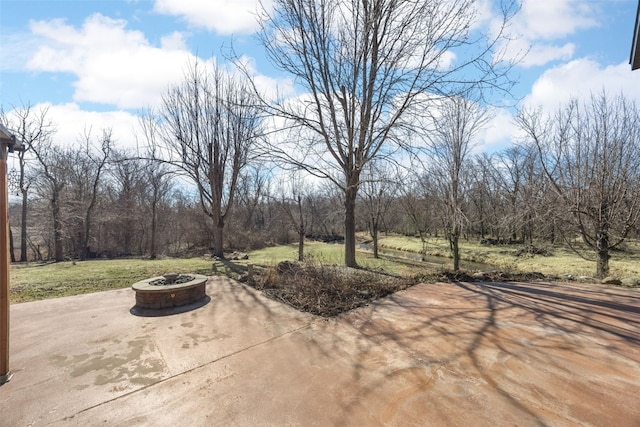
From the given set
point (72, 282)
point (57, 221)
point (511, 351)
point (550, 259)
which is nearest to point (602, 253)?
point (511, 351)

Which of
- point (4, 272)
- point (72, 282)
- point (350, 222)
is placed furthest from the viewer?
point (350, 222)

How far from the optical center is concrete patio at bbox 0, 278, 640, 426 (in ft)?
7.11

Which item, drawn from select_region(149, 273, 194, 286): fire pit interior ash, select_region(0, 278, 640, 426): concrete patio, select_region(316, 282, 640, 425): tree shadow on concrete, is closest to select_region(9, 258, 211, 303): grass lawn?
select_region(0, 278, 640, 426): concrete patio

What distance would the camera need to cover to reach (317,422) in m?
2.08

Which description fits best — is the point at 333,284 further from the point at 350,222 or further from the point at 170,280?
the point at 170,280

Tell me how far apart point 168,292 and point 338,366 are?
130 inches

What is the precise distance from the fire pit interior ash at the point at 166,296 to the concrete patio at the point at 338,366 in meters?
0.31

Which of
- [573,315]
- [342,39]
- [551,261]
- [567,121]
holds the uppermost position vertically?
[342,39]

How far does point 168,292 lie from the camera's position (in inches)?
187

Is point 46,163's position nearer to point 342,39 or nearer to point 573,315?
point 342,39

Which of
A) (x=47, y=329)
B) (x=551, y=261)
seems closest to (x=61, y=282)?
(x=47, y=329)

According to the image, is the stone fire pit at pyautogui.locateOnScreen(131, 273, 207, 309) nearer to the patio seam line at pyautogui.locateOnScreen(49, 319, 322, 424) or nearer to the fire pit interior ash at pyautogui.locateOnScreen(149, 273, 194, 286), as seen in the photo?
the fire pit interior ash at pyautogui.locateOnScreen(149, 273, 194, 286)

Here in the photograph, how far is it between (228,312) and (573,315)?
494 centimetres

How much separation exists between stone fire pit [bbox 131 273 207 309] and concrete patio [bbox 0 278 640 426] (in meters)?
0.39
